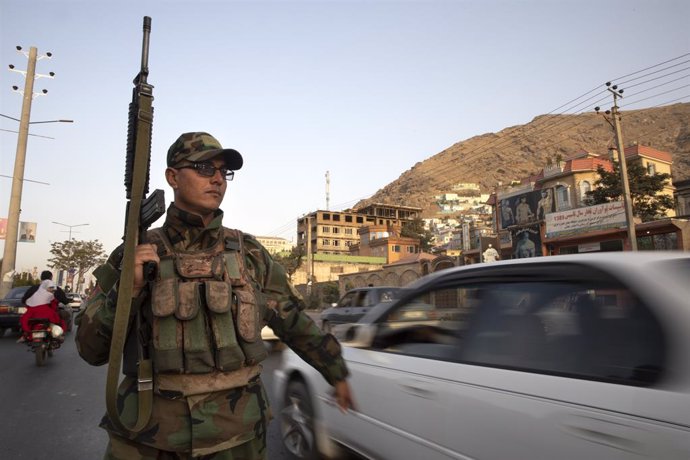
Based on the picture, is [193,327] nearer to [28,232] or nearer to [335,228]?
[28,232]

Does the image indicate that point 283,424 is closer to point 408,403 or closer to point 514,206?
point 408,403

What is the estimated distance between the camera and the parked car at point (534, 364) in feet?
5.37

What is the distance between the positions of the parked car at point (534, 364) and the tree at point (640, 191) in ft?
110

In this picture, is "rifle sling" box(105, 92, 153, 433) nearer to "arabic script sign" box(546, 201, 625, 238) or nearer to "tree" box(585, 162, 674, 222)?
"arabic script sign" box(546, 201, 625, 238)

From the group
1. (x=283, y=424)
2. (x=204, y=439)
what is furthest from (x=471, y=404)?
(x=283, y=424)

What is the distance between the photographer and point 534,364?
208cm

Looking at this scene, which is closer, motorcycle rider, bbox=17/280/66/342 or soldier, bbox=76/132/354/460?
soldier, bbox=76/132/354/460

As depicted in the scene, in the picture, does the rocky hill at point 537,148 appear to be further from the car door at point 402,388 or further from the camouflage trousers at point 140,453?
the camouflage trousers at point 140,453

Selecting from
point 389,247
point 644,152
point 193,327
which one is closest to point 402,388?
point 193,327

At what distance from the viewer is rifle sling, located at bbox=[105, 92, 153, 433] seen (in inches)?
55.9

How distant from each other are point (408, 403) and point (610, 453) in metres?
1.19

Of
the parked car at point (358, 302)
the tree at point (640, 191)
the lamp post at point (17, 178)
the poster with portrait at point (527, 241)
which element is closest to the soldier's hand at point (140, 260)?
the parked car at point (358, 302)

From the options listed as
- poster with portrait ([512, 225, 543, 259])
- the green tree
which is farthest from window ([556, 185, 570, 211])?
the green tree

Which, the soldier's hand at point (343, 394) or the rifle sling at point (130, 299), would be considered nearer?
the rifle sling at point (130, 299)
